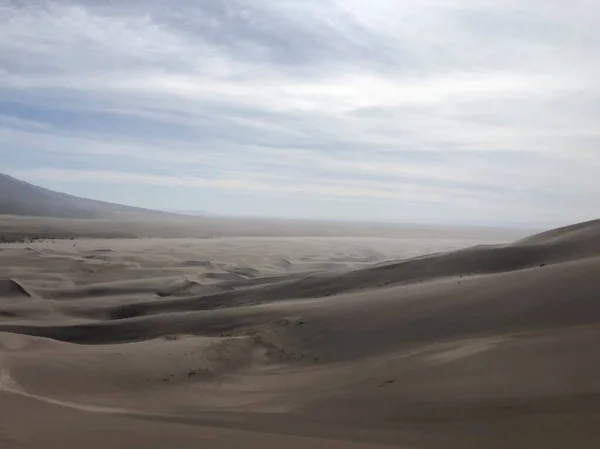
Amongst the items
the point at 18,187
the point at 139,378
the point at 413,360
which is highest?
the point at 18,187

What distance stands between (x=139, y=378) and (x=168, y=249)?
19346 millimetres

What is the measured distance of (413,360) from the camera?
5621 mm

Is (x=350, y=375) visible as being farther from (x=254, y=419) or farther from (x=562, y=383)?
(x=562, y=383)

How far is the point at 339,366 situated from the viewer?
20.2 ft

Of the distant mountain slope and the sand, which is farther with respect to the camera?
the distant mountain slope

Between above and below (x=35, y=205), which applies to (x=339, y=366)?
below

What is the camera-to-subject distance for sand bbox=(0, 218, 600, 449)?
12.6ft

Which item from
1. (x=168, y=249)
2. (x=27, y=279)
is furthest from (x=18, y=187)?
(x=27, y=279)

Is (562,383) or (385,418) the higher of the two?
(562,383)

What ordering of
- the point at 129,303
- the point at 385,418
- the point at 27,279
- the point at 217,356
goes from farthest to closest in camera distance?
the point at 27,279 < the point at 129,303 < the point at 217,356 < the point at 385,418

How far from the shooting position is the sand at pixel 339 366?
3.84m

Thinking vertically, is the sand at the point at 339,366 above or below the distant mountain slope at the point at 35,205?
below

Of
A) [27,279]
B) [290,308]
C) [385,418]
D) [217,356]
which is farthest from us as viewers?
[27,279]

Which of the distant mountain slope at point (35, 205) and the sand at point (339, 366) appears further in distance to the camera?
the distant mountain slope at point (35, 205)
